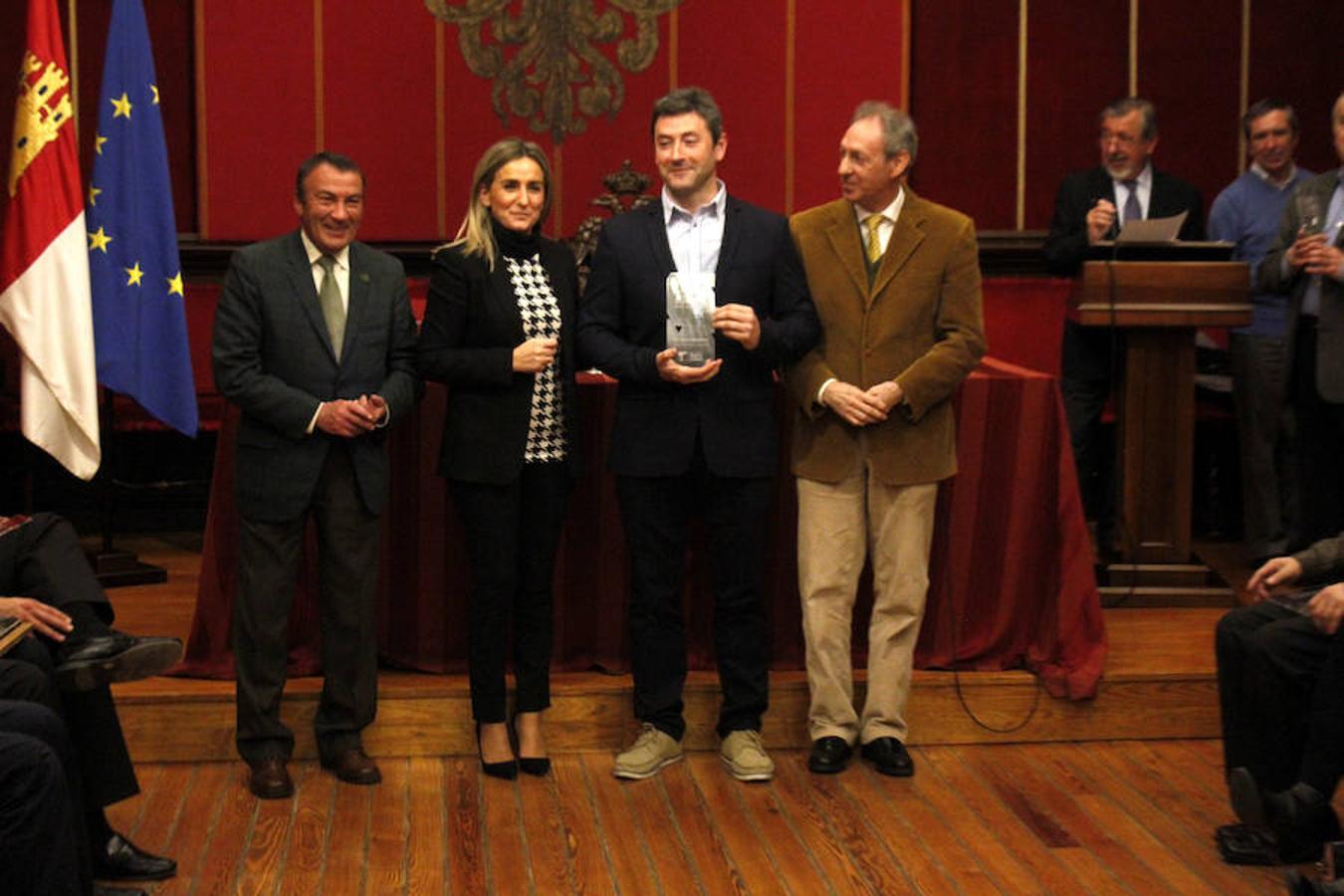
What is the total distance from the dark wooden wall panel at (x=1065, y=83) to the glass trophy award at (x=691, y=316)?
369 cm

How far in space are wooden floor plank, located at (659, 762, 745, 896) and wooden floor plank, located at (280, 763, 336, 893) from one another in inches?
33.1

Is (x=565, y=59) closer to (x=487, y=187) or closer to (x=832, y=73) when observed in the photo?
(x=832, y=73)

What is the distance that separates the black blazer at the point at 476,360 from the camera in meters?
4.79

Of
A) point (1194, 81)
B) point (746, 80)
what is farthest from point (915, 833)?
point (1194, 81)

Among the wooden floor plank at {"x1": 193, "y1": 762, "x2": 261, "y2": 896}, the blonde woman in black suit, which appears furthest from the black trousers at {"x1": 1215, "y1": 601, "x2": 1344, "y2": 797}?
the wooden floor plank at {"x1": 193, "y1": 762, "x2": 261, "y2": 896}

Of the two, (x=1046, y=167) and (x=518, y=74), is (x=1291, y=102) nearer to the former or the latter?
(x=1046, y=167)

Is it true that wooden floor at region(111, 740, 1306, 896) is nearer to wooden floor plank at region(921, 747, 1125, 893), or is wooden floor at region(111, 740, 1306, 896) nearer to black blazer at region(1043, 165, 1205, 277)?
wooden floor plank at region(921, 747, 1125, 893)

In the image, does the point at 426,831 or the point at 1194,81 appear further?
the point at 1194,81

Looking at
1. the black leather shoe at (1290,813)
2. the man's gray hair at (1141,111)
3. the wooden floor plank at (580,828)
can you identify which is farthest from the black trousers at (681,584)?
the man's gray hair at (1141,111)

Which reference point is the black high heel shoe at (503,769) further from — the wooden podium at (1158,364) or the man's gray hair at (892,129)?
the wooden podium at (1158,364)

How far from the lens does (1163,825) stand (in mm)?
4715

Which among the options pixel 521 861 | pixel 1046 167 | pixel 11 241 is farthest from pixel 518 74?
pixel 521 861

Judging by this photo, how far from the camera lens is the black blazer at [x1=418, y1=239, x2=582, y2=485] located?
4785mm

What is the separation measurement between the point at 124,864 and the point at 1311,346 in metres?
3.66
